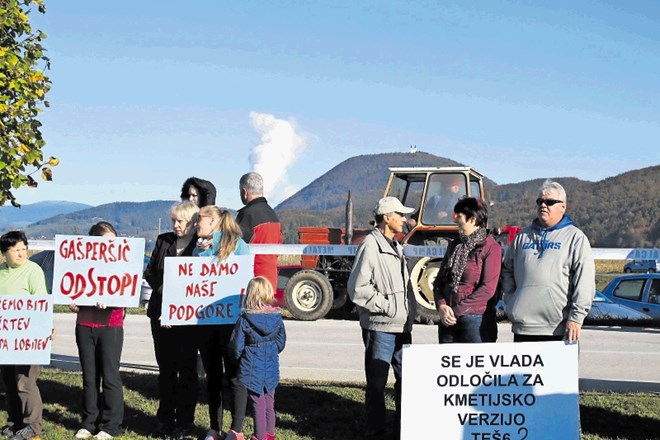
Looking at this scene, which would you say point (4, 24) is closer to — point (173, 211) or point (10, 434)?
point (173, 211)

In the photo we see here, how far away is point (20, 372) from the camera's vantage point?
23.9 feet

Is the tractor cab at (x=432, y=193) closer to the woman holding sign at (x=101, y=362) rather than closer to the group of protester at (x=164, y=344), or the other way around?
the group of protester at (x=164, y=344)

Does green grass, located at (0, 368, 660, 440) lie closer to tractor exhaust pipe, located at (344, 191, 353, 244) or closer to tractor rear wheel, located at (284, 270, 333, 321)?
tractor exhaust pipe, located at (344, 191, 353, 244)

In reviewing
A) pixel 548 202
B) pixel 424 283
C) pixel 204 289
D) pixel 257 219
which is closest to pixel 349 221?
pixel 424 283

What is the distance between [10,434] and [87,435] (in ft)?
1.95

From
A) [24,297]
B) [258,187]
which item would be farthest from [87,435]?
[258,187]

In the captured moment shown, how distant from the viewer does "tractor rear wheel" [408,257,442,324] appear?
648 inches

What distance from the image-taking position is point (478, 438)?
6109mm

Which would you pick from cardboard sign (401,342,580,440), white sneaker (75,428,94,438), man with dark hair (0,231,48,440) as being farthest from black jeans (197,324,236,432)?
cardboard sign (401,342,580,440)

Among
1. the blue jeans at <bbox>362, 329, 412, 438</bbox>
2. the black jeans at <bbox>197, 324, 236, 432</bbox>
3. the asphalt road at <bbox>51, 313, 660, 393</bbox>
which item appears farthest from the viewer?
the asphalt road at <bbox>51, 313, 660, 393</bbox>

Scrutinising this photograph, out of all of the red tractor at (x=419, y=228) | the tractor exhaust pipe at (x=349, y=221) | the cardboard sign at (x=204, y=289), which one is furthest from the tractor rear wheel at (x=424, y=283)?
the cardboard sign at (x=204, y=289)

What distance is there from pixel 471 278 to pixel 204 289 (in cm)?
209

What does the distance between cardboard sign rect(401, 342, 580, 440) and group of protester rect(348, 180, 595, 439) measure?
0.27 metres

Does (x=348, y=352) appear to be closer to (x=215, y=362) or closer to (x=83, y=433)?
(x=215, y=362)
